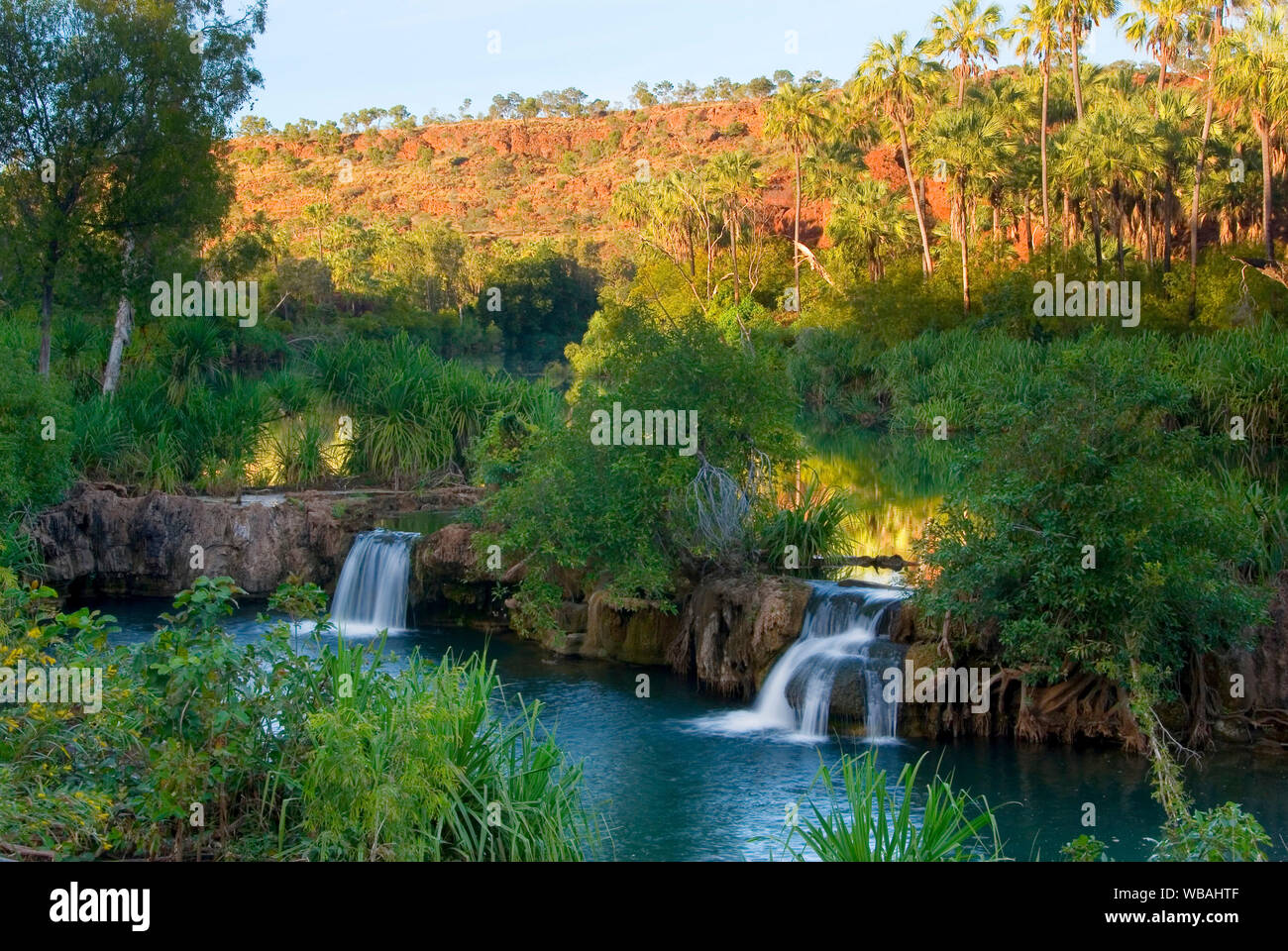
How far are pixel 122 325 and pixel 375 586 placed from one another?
10.4 m

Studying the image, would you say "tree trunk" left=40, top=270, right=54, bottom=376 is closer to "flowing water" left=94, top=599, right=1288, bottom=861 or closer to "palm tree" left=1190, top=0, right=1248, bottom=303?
"flowing water" left=94, top=599, right=1288, bottom=861

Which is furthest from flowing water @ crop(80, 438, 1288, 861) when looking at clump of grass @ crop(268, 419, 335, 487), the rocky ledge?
clump of grass @ crop(268, 419, 335, 487)

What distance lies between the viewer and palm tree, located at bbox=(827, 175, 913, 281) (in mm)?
64938

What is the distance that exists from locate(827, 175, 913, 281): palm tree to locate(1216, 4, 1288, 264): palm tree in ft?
65.3

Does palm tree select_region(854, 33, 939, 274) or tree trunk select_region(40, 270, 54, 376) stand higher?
palm tree select_region(854, 33, 939, 274)

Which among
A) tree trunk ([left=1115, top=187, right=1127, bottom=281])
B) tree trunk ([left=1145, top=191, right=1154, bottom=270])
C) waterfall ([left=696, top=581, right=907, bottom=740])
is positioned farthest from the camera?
tree trunk ([left=1145, top=191, right=1154, bottom=270])

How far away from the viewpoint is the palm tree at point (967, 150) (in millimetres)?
54281

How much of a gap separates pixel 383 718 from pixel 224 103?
23.4m

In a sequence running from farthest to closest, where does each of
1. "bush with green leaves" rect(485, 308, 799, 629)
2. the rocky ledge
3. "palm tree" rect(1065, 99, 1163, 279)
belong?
"palm tree" rect(1065, 99, 1163, 279), the rocky ledge, "bush with green leaves" rect(485, 308, 799, 629)

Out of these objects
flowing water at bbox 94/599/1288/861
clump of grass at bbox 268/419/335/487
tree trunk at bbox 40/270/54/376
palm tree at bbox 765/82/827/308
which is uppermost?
palm tree at bbox 765/82/827/308
